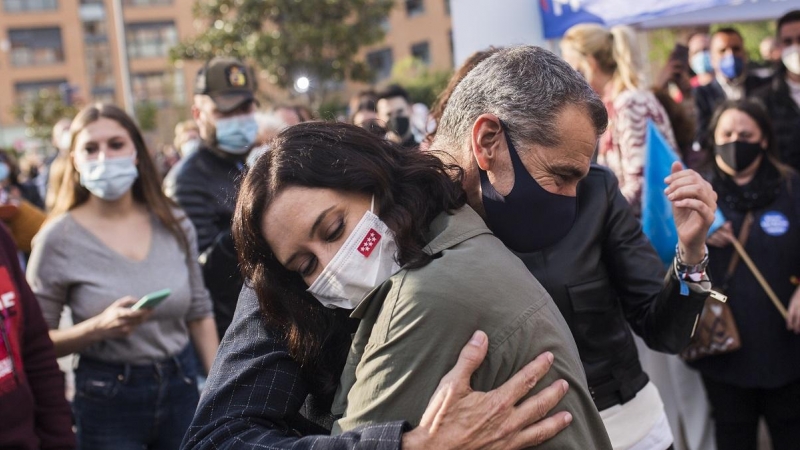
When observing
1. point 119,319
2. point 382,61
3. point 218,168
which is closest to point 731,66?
point 218,168

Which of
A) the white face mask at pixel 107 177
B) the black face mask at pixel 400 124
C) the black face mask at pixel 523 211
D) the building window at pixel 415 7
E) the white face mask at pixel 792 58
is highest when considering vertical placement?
the building window at pixel 415 7

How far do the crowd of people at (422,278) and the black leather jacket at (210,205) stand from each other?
13 mm

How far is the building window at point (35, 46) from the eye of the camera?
53.4 m

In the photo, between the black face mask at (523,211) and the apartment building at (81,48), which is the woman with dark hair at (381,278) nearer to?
the black face mask at (523,211)

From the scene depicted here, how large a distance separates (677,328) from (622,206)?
0.40 m

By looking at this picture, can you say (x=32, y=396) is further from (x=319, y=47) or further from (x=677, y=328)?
(x=319, y=47)

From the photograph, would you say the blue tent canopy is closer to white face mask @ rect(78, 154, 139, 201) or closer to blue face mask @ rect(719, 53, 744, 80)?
blue face mask @ rect(719, 53, 744, 80)

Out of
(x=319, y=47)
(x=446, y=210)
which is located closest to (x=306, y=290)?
(x=446, y=210)

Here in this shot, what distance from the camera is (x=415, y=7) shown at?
1740 inches

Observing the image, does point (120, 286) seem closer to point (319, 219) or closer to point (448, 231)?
→ point (319, 219)

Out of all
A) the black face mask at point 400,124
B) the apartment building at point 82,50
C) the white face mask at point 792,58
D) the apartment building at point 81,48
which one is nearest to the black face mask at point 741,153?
the white face mask at point 792,58

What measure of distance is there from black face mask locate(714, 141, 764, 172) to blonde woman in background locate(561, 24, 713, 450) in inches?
13.5

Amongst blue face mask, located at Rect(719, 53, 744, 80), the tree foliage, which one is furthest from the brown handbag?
the tree foliage

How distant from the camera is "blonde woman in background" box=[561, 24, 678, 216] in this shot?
4.40 meters
